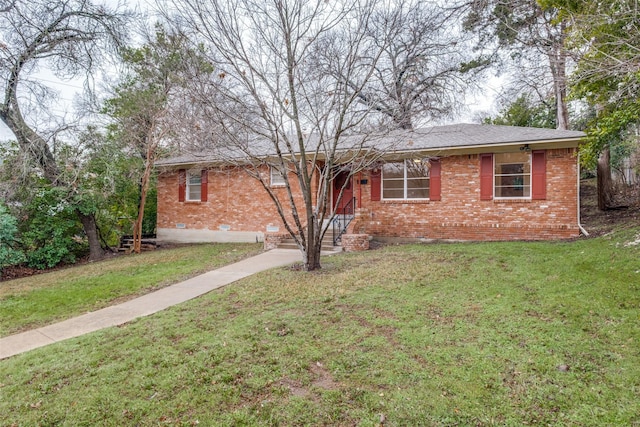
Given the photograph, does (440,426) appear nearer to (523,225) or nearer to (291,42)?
(291,42)

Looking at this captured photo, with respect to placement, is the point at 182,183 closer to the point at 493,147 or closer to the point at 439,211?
the point at 439,211

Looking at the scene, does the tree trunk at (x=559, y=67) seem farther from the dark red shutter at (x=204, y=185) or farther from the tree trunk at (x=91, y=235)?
the tree trunk at (x=91, y=235)

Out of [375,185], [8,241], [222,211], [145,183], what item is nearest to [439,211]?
[375,185]

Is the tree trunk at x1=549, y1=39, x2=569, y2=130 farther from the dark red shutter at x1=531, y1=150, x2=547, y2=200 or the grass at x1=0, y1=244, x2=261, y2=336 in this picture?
the grass at x1=0, y1=244, x2=261, y2=336

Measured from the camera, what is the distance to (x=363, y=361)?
11.3ft

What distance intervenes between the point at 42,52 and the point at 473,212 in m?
14.4

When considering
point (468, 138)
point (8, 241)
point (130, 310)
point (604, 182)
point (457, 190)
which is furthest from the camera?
point (604, 182)

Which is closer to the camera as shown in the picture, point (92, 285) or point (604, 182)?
point (92, 285)

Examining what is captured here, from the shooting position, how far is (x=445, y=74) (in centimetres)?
986

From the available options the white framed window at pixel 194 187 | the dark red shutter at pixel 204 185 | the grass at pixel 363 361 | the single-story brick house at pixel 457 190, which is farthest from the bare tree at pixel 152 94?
the grass at pixel 363 361

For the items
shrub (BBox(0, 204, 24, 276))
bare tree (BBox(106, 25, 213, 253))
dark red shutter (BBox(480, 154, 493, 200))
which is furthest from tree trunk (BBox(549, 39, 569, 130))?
shrub (BBox(0, 204, 24, 276))

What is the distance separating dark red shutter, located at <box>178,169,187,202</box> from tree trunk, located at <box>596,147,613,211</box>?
16.6 meters

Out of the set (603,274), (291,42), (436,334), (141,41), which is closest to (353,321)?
(436,334)

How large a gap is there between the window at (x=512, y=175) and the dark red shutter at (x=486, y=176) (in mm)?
188
